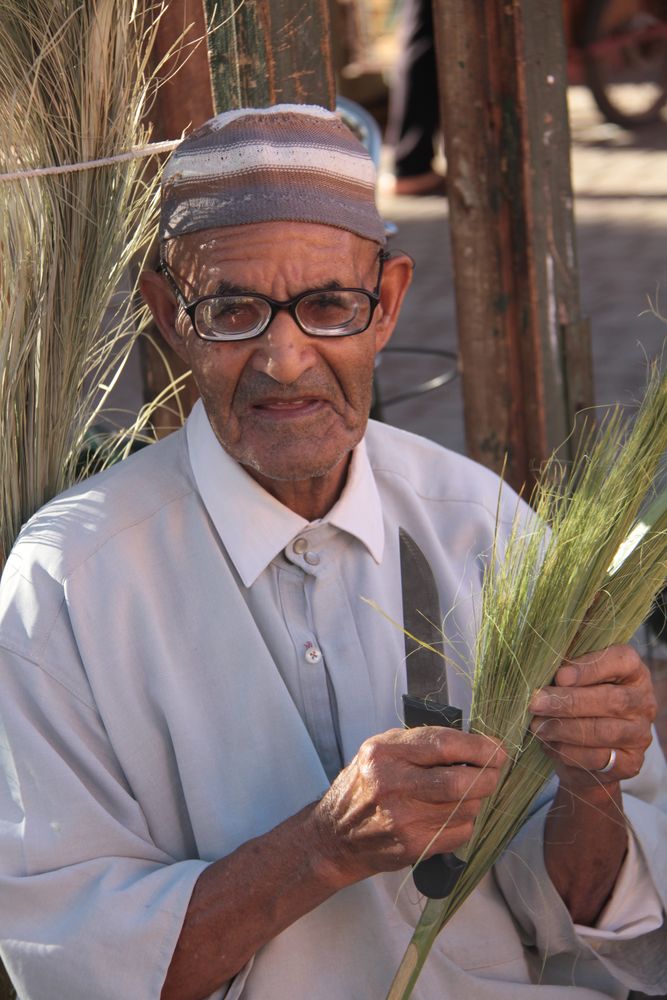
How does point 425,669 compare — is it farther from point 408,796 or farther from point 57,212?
point 57,212

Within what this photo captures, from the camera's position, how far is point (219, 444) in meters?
1.88

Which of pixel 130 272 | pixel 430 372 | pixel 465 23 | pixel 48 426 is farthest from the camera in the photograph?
pixel 430 372

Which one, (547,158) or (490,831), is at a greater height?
(547,158)

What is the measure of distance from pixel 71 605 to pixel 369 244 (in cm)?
64

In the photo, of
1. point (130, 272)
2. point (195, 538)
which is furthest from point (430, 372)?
point (195, 538)

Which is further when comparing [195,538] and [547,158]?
[547,158]

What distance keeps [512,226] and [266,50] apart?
82 centimetres

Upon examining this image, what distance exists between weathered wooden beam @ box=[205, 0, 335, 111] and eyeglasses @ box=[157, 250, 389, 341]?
437 millimetres

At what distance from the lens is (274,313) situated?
1.76 metres

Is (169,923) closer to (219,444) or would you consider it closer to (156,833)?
(156,833)

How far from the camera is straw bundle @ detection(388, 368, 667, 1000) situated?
62.7 inches

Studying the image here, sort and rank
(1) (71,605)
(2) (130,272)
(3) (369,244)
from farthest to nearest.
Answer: (2) (130,272)
(3) (369,244)
(1) (71,605)

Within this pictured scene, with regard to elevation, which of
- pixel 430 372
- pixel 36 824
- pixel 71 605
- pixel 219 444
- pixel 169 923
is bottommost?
pixel 430 372

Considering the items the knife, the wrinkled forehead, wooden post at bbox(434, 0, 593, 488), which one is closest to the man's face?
the wrinkled forehead
